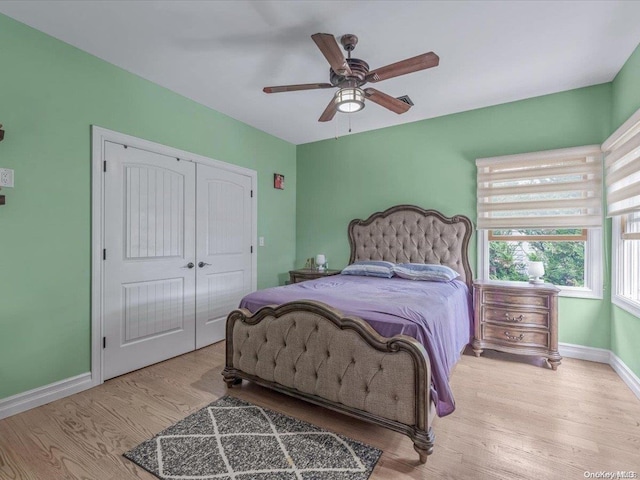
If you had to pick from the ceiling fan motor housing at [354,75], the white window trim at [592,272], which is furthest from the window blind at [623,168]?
the ceiling fan motor housing at [354,75]

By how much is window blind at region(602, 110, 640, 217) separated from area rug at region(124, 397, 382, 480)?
262cm

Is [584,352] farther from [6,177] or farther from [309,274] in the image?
[6,177]

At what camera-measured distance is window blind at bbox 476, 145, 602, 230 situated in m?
3.04

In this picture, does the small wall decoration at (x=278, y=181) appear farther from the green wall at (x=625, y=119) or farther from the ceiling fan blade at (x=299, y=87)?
the green wall at (x=625, y=119)

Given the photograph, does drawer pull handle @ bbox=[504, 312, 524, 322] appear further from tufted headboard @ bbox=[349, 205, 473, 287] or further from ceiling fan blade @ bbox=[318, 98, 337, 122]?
ceiling fan blade @ bbox=[318, 98, 337, 122]

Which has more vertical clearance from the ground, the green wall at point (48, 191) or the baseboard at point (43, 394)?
the green wall at point (48, 191)

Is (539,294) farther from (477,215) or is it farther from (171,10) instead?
(171,10)

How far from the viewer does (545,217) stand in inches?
128

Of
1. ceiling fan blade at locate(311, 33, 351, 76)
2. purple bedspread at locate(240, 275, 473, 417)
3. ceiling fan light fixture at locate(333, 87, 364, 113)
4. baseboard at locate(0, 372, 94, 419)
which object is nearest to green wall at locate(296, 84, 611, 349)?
purple bedspread at locate(240, 275, 473, 417)

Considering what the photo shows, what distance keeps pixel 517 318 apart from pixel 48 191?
417 cm

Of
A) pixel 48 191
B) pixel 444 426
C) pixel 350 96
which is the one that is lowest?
pixel 444 426

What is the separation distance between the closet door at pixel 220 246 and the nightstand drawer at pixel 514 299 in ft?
9.23

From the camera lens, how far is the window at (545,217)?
306cm

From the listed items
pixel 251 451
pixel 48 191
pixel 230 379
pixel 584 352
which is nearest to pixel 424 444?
pixel 251 451
